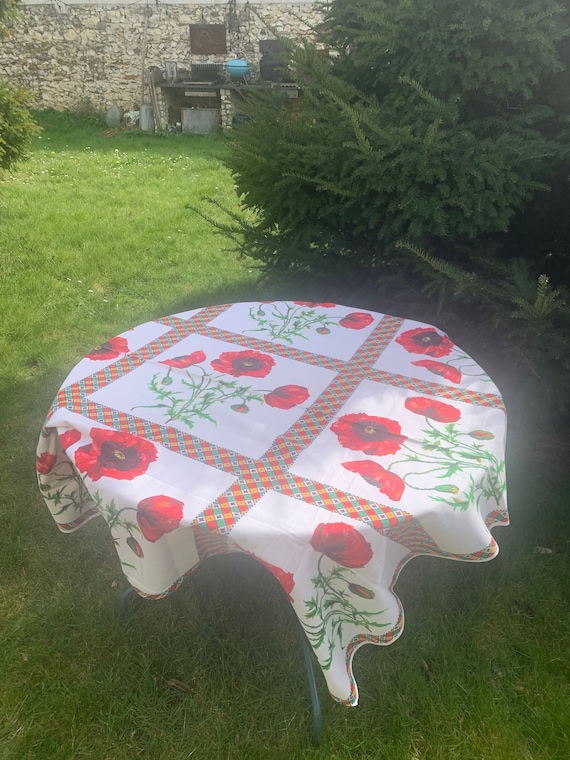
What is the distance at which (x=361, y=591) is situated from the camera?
135 cm

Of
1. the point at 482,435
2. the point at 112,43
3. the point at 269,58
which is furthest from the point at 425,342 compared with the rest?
the point at 112,43

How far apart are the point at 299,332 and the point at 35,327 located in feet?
8.74

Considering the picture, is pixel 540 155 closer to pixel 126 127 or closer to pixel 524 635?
pixel 524 635

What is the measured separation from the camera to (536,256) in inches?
116

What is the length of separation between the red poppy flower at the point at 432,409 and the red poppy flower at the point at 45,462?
112cm

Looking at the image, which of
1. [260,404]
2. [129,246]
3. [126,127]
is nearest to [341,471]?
[260,404]

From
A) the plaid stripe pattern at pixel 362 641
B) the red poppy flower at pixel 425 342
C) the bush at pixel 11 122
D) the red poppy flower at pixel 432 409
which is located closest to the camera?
the plaid stripe pattern at pixel 362 641

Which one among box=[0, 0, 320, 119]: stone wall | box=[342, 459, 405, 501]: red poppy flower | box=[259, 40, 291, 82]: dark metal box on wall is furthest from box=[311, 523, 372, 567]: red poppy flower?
box=[0, 0, 320, 119]: stone wall

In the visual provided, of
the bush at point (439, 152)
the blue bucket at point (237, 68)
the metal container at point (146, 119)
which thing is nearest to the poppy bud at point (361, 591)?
the bush at point (439, 152)

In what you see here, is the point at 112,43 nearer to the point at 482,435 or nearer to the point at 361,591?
the point at 482,435

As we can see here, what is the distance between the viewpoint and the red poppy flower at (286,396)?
1726 millimetres

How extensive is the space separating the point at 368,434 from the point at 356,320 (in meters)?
0.80

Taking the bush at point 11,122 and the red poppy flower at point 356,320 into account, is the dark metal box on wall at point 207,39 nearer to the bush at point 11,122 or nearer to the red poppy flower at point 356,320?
the bush at point 11,122

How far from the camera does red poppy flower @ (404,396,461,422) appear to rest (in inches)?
64.8
